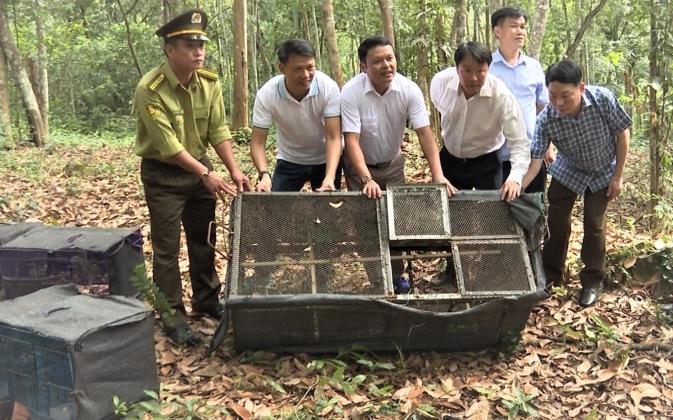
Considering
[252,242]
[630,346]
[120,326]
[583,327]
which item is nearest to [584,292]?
[583,327]


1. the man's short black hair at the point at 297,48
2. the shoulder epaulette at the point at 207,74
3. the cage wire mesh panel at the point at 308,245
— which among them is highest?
the man's short black hair at the point at 297,48

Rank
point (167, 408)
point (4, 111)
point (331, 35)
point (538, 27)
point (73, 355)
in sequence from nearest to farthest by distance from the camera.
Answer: point (73, 355)
point (167, 408)
point (538, 27)
point (331, 35)
point (4, 111)

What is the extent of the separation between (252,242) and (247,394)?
933mm

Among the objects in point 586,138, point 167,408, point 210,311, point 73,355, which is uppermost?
point 586,138

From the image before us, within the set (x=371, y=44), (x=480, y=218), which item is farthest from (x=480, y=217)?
(x=371, y=44)

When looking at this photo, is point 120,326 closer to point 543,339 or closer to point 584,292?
point 543,339

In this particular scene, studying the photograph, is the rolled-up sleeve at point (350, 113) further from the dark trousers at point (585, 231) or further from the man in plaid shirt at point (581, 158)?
the dark trousers at point (585, 231)

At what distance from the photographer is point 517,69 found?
14.7 ft

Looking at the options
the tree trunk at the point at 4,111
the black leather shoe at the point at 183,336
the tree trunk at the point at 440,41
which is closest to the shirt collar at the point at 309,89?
the black leather shoe at the point at 183,336

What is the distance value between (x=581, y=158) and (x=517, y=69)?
A: 0.89 metres

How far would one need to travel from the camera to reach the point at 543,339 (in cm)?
405

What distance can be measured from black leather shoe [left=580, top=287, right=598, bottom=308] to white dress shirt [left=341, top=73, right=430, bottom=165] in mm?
1802

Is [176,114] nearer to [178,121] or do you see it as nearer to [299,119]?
[178,121]

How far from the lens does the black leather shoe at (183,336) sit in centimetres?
394
